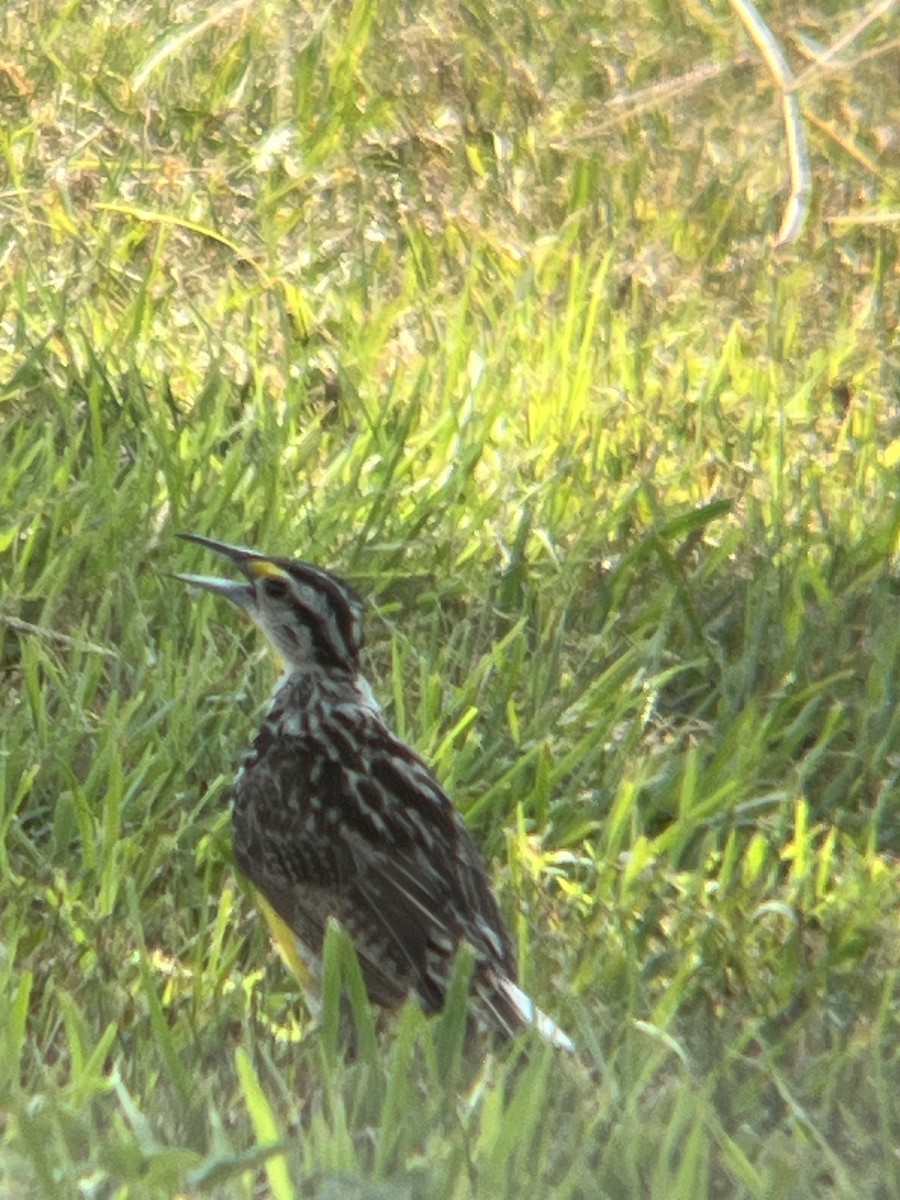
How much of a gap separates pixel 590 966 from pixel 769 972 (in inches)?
17.7

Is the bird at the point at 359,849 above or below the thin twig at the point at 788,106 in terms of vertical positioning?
below

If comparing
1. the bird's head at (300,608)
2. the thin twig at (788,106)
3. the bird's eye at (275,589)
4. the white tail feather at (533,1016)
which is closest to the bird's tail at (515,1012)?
the white tail feather at (533,1016)

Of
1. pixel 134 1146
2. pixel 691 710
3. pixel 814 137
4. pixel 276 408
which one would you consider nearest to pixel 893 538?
pixel 691 710

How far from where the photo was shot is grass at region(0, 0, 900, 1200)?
4543mm

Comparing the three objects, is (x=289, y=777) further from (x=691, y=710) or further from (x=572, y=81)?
(x=572, y=81)

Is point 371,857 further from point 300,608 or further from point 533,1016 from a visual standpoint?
point 300,608

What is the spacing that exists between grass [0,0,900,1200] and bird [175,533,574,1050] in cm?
17

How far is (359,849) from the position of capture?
206 inches

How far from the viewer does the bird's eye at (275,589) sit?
225 inches

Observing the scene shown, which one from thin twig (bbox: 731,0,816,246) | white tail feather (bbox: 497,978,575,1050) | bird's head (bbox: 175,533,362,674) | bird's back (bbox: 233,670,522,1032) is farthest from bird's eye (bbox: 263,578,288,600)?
thin twig (bbox: 731,0,816,246)

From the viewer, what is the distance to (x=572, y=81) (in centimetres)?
991

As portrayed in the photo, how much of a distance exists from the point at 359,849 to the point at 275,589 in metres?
0.76

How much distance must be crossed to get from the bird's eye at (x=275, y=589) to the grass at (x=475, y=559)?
1.28ft

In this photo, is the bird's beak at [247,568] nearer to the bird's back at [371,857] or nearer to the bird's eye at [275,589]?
the bird's eye at [275,589]
